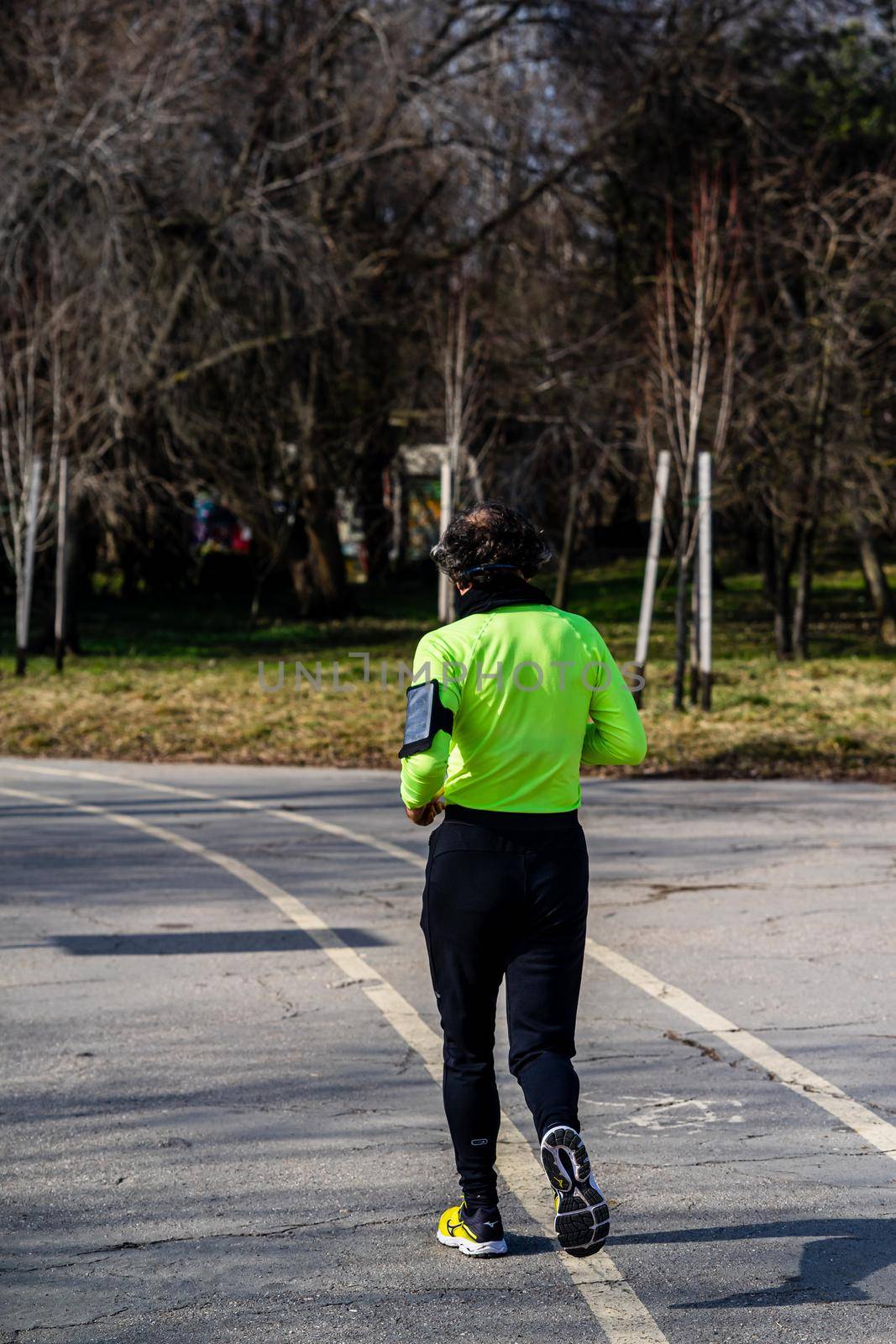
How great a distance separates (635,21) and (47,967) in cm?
2167

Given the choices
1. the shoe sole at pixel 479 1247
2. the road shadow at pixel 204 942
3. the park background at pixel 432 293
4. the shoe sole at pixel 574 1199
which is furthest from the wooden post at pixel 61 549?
the shoe sole at pixel 574 1199

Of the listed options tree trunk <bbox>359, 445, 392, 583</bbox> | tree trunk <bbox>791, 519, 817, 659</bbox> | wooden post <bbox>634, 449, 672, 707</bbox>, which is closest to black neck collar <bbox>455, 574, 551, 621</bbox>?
wooden post <bbox>634, 449, 672, 707</bbox>

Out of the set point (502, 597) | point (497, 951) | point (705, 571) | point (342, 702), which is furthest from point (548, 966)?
point (342, 702)

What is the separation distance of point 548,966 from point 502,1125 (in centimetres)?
136

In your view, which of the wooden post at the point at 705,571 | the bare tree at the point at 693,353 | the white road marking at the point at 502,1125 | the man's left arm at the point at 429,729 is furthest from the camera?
the bare tree at the point at 693,353

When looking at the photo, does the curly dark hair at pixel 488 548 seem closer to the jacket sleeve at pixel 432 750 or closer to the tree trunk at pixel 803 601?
the jacket sleeve at pixel 432 750

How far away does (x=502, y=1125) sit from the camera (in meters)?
5.31

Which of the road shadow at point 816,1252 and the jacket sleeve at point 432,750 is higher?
the jacket sleeve at point 432,750

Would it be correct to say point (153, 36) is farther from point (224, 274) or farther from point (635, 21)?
point (635, 21)

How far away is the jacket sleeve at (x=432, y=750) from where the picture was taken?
13.3 ft

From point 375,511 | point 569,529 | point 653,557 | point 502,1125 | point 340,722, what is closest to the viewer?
point 502,1125

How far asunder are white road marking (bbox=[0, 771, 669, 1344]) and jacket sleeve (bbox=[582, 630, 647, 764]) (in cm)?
124

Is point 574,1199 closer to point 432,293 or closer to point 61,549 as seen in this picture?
point 61,549

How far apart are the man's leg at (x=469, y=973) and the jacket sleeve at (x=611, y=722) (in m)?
0.45
